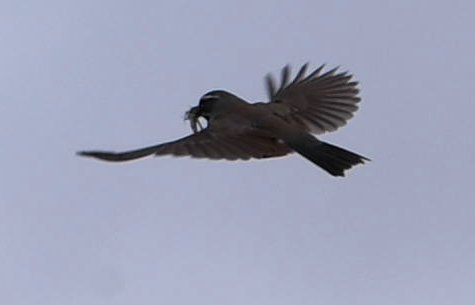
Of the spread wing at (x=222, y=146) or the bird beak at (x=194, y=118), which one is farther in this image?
the bird beak at (x=194, y=118)

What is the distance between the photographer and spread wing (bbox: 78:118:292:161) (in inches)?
281

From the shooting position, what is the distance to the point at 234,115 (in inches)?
316

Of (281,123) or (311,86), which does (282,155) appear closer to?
(281,123)

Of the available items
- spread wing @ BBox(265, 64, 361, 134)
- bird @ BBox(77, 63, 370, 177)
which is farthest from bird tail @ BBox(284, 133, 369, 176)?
spread wing @ BBox(265, 64, 361, 134)

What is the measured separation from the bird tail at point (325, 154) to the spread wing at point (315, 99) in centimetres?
60

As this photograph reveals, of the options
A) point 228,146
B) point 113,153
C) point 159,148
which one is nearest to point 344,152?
point 228,146

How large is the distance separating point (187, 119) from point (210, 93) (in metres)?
0.27

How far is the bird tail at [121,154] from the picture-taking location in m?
6.32

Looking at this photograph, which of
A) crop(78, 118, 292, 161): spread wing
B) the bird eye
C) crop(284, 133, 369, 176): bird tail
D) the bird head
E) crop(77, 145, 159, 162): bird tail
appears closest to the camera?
crop(77, 145, 159, 162): bird tail

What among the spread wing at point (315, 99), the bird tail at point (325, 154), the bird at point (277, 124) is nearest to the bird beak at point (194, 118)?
the bird at point (277, 124)

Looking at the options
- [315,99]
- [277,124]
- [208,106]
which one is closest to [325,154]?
[277,124]

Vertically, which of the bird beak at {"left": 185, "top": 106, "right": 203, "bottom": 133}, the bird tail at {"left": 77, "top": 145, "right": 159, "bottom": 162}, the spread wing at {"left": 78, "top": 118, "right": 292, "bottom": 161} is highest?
the bird beak at {"left": 185, "top": 106, "right": 203, "bottom": 133}

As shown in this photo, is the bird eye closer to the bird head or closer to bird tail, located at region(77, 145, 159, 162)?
the bird head

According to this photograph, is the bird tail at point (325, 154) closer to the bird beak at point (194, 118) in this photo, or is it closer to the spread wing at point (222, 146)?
the spread wing at point (222, 146)
